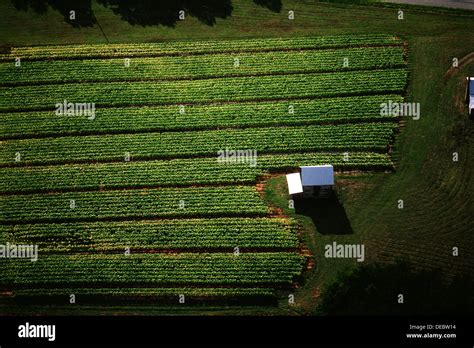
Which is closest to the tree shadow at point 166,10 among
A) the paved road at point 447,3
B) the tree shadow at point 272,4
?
the tree shadow at point 272,4

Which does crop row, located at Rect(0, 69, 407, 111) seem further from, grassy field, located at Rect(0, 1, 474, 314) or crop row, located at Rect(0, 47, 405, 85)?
grassy field, located at Rect(0, 1, 474, 314)

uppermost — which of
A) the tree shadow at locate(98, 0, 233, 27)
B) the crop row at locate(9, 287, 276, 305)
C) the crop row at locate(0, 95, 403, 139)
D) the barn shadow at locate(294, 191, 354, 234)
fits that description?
the tree shadow at locate(98, 0, 233, 27)

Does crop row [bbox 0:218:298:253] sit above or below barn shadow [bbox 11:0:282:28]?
below

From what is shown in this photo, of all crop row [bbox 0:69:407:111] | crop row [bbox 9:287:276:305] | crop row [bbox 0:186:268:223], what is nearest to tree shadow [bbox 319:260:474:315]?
crop row [bbox 9:287:276:305]

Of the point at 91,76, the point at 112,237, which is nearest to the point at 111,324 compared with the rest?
the point at 112,237

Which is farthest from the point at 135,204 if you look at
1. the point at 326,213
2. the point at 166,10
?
the point at 166,10

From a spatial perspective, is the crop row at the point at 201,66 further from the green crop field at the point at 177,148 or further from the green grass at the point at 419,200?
the green grass at the point at 419,200

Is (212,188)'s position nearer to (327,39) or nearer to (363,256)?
(363,256)
